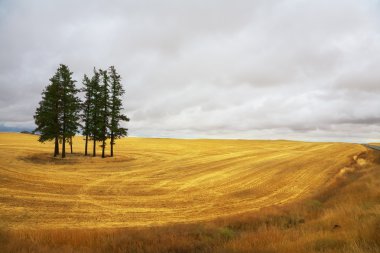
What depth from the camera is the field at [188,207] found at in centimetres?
802

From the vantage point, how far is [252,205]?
56.5 feet

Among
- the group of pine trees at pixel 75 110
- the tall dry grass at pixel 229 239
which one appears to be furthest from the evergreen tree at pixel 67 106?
the tall dry grass at pixel 229 239

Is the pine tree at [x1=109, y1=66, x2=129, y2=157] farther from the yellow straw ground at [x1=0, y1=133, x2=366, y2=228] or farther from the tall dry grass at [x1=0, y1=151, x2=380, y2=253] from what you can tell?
the tall dry grass at [x1=0, y1=151, x2=380, y2=253]

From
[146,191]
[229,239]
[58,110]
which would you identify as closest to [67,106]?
[58,110]

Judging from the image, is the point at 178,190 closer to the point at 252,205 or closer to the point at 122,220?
the point at 252,205

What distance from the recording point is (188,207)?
16656 mm

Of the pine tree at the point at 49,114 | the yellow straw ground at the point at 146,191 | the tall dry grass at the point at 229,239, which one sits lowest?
the yellow straw ground at the point at 146,191

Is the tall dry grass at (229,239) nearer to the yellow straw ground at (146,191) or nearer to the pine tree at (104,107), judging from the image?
the yellow straw ground at (146,191)

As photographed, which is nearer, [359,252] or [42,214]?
[359,252]

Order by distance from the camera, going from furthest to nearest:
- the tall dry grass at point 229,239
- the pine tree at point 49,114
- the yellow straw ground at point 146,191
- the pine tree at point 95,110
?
the pine tree at point 95,110 → the pine tree at point 49,114 → the yellow straw ground at point 146,191 → the tall dry grass at point 229,239

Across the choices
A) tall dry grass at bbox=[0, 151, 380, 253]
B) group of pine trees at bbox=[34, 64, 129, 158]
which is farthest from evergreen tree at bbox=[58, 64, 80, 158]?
tall dry grass at bbox=[0, 151, 380, 253]

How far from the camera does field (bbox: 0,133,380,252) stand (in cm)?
802

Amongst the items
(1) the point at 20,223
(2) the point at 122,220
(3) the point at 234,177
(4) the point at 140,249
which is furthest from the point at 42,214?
(3) the point at 234,177

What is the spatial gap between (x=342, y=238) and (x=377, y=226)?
2.89 ft
